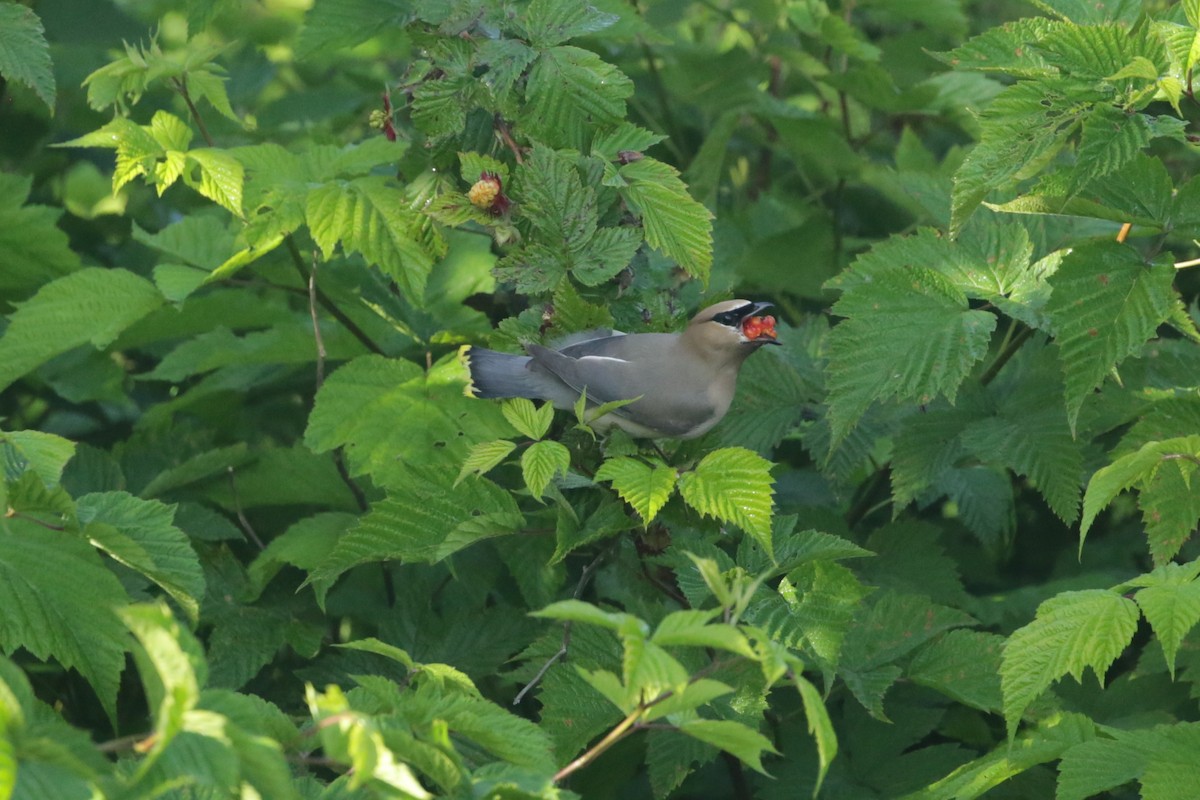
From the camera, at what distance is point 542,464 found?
2.25m

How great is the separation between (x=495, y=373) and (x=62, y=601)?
95 cm

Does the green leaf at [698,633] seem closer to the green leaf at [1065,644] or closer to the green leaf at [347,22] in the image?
the green leaf at [1065,644]

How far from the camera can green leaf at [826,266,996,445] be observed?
8.28 ft

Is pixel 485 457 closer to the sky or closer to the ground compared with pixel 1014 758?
closer to the sky

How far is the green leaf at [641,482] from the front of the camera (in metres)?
2.21

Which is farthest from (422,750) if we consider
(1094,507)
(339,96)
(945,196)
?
(339,96)

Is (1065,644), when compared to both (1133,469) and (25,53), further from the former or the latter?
(25,53)

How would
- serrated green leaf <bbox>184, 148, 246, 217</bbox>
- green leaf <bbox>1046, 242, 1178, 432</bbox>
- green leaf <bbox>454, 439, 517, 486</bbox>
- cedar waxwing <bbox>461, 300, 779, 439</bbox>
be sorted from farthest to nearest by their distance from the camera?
serrated green leaf <bbox>184, 148, 246, 217</bbox>
cedar waxwing <bbox>461, 300, 779, 439</bbox>
green leaf <bbox>1046, 242, 1178, 432</bbox>
green leaf <bbox>454, 439, 517, 486</bbox>

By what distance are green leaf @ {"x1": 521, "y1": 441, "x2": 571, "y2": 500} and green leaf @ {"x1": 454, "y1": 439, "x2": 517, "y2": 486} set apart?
0.16 feet

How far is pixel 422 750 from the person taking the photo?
162cm

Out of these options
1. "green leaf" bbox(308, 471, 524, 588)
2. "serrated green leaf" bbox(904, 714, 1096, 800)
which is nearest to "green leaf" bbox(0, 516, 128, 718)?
"green leaf" bbox(308, 471, 524, 588)

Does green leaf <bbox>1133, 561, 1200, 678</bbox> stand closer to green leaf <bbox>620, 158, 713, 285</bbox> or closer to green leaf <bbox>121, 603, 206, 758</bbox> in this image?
green leaf <bbox>620, 158, 713, 285</bbox>

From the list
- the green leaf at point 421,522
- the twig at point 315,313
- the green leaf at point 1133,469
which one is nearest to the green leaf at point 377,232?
the twig at point 315,313

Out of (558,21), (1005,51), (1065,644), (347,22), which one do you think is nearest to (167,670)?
(1065,644)
